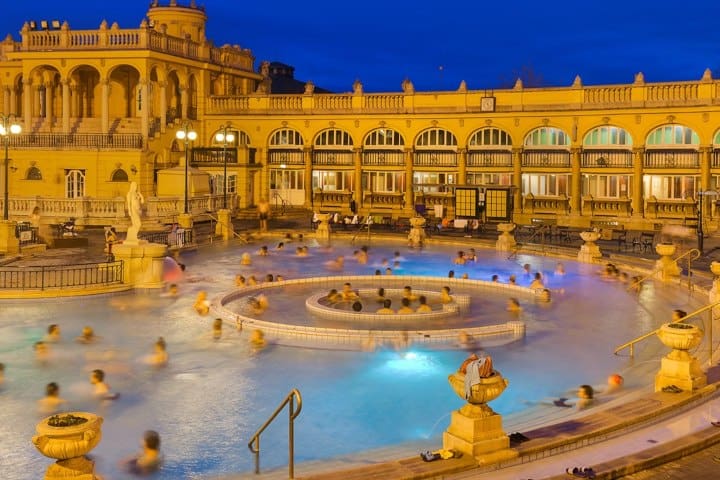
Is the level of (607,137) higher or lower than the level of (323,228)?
higher

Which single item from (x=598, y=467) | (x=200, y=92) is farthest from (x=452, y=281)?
(x=200, y=92)

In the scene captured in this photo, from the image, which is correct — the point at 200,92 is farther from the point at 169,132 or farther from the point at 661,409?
the point at 661,409

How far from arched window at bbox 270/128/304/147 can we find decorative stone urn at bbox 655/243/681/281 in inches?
1163

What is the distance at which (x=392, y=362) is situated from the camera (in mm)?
17484

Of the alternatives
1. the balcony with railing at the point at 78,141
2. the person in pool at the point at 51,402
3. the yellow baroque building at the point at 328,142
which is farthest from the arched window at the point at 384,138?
the person in pool at the point at 51,402

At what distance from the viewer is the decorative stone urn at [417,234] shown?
38625 mm

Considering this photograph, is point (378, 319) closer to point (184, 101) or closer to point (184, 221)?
point (184, 221)

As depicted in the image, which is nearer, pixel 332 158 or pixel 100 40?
pixel 100 40

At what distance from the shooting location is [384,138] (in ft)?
169

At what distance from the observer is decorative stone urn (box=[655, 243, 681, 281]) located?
2753 cm

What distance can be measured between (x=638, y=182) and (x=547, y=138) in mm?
5557

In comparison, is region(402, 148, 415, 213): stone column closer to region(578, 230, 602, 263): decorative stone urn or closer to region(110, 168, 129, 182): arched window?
region(110, 168, 129, 182): arched window

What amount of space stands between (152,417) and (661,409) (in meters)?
7.87

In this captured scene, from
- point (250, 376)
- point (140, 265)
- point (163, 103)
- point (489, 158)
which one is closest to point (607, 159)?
point (489, 158)
